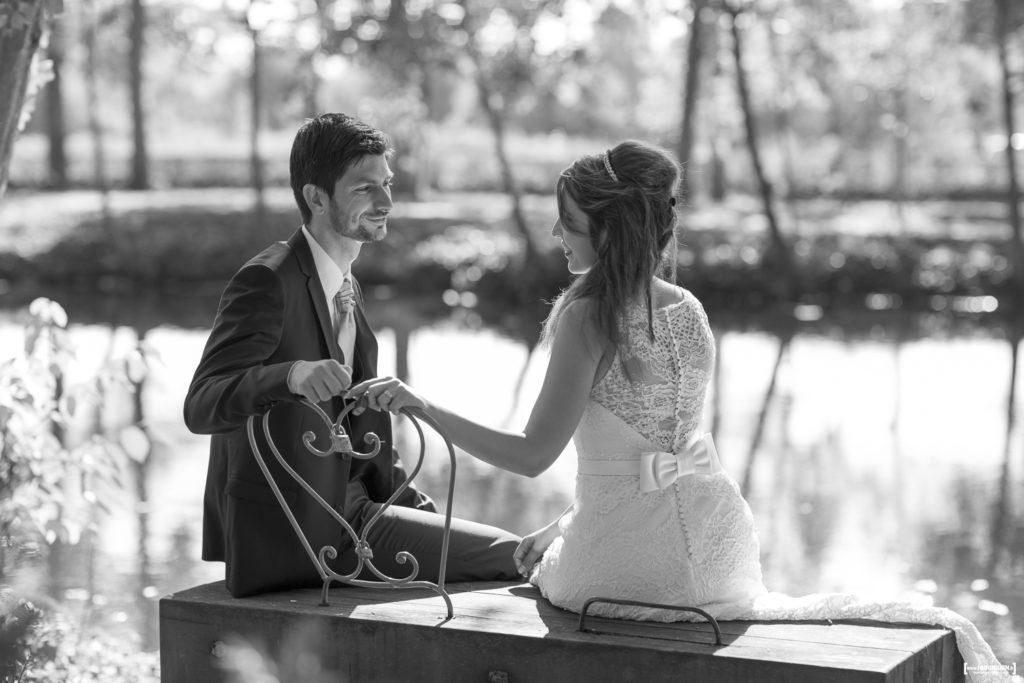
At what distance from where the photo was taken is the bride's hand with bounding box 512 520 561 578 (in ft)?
13.9

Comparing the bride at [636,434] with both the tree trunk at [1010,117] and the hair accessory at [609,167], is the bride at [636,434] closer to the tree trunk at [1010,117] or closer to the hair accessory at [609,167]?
the hair accessory at [609,167]

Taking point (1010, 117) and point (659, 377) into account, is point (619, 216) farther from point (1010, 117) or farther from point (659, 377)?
point (1010, 117)

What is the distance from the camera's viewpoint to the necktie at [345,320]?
422 cm

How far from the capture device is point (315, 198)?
414cm

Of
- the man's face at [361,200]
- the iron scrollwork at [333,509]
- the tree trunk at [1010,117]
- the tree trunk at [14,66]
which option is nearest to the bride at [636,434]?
the iron scrollwork at [333,509]

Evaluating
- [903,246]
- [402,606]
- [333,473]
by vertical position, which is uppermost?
[903,246]

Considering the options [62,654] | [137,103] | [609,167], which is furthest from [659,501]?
[137,103]

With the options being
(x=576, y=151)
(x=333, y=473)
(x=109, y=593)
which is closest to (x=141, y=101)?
(x=576, y=151)

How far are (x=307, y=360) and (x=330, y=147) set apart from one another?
64 cm

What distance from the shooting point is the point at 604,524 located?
384 centimetres

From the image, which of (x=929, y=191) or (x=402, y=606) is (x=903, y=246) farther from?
(x=402, y=606)

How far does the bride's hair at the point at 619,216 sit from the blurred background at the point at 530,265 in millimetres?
303

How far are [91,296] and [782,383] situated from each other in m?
15.8

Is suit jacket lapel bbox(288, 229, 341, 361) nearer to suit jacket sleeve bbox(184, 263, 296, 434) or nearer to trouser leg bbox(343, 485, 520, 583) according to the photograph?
suit jacket sleeve bbox(184, 263, 296, 434)
